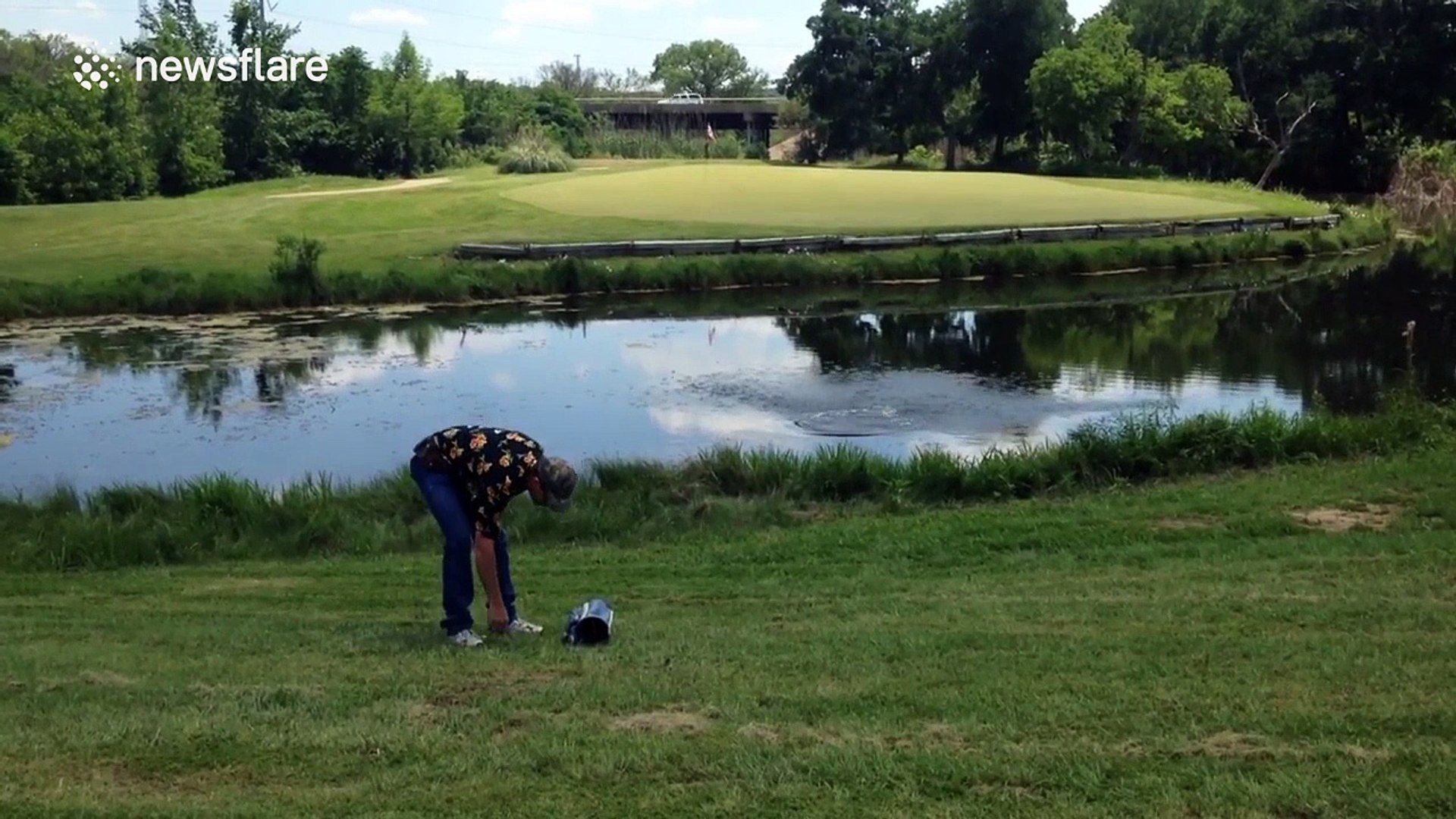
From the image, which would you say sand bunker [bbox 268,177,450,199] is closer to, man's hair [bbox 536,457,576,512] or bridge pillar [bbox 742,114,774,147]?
man's hair [bbox 536,457,576,512]

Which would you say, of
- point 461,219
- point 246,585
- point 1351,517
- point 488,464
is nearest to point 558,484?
point 488,464

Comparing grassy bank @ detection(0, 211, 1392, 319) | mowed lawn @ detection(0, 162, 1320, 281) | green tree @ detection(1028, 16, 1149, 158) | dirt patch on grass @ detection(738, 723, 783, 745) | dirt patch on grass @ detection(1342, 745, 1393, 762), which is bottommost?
dirt patch on grass @ detection(738, 723, 783, 745)

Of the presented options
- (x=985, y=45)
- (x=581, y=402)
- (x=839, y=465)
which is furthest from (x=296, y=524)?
(x=985, y=45)

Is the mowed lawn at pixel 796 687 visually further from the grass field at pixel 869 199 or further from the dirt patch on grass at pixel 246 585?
the grass field at pixel 869 199

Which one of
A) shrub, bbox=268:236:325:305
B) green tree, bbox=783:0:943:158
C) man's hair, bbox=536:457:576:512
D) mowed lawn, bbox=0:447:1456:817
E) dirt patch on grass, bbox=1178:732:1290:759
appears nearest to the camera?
mowed lawn, bbox=0:447:1456:817

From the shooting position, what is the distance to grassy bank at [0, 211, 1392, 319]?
1265 inches

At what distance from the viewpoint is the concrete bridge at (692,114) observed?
107625 mm

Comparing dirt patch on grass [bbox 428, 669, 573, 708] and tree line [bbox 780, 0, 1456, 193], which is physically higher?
tree line [bbox 780, 0, 1456, 193]

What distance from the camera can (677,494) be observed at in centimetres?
1495

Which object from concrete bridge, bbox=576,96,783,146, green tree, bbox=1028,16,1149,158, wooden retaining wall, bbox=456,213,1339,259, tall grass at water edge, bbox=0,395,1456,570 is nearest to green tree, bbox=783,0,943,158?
green tree, bbox=1028,16,1149,158

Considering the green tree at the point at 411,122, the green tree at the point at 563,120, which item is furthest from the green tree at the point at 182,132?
the green tree at the point at 563,120

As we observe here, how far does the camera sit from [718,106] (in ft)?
378

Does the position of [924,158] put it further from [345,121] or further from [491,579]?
[491,579]

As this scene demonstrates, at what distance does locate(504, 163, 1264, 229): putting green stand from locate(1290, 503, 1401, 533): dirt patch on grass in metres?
31.8
